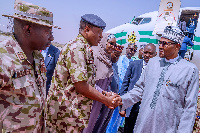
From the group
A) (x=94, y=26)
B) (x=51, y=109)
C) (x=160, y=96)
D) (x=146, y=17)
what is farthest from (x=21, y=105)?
(x=146, y=17)

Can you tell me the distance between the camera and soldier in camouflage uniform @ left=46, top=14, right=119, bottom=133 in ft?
7.91

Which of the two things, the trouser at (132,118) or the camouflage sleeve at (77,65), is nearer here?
the camouflage sleeve at (77,65)

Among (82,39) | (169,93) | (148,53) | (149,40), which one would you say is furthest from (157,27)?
(82,39)

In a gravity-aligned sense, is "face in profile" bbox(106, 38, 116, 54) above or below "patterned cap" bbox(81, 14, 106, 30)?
below

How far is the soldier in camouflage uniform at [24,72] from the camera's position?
150cm

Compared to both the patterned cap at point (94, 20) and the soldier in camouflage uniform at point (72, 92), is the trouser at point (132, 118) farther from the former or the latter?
the patterned cap at point (94, 20)

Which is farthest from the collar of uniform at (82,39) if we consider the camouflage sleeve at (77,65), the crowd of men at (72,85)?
the camouflage sleeve at (77,65)

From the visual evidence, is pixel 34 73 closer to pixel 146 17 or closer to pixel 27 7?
pixel 27 7

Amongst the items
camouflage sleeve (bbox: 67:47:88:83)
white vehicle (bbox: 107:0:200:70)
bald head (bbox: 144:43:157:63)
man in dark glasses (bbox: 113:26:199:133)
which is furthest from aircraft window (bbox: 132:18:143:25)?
camouflage sleeve (bbox: 67:47:88:83)

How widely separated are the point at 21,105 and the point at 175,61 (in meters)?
2.14

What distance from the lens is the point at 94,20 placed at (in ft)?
9.00

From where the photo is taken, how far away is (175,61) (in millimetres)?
2889

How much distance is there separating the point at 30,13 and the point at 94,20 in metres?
1.19

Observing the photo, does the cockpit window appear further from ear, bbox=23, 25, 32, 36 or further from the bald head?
ear, bbox=23, 25, 32, 36
